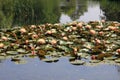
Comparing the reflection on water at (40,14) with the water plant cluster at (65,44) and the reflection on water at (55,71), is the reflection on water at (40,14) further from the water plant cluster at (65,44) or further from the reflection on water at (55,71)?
the reflection on water at (55,71)

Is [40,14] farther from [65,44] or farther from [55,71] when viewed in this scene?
[55,71]

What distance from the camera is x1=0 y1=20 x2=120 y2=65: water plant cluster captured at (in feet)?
28.8

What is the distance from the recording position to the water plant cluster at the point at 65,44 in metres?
8.77

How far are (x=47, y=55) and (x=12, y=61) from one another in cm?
89

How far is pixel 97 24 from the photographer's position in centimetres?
1278

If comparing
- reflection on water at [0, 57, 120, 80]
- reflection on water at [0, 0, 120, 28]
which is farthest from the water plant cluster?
reflection on water at [0, 0, 120, 28]

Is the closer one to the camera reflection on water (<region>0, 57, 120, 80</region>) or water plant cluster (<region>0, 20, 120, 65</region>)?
reflection on water (<region>0, 57, 120, 80</region>)

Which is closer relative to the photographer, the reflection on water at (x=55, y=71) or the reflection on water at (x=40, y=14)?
the reflection on water at (x=55, y=71)

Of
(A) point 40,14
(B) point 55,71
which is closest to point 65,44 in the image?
(B) point 55,71

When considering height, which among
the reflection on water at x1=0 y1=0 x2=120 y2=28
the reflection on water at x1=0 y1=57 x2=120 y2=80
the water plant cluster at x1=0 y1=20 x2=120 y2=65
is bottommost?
the reflection on water at x1=0 y1=0 x2=120 y2=28

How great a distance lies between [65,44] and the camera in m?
9.73

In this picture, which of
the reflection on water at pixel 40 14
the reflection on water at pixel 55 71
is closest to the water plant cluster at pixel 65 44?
the reflection on water at pixel 55 71

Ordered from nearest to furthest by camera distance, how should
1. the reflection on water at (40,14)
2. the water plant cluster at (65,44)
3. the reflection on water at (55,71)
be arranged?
the reflection on water at (55,71), the water plant cluster at (65,44), the reflection on water at (40,14)

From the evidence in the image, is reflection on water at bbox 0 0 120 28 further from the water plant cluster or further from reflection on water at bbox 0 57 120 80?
reflection on water at bbox 0 57 120 80
